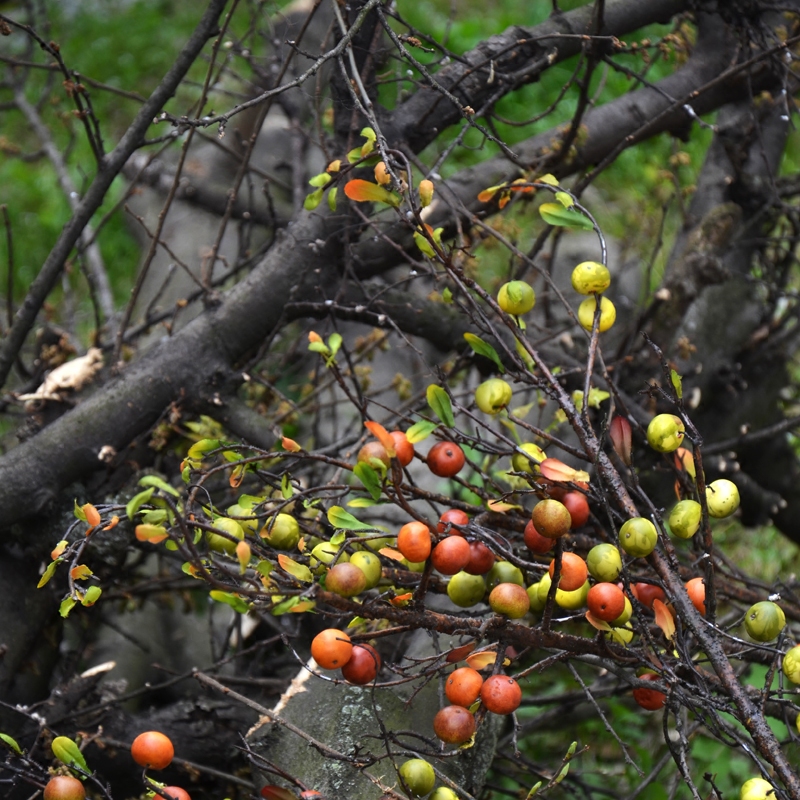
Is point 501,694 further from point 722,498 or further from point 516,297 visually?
point 516,297

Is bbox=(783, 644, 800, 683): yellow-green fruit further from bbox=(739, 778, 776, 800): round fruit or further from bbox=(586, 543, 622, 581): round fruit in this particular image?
bbox=(586, 543, 622, 581): round fruit

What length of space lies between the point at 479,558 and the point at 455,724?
24 cm

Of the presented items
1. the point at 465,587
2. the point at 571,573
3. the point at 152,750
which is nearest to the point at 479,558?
the point at 465,587

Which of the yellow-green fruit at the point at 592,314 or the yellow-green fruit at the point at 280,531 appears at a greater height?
the yellow-green fruit at the point at 592,314

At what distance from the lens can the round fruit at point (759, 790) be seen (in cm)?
103

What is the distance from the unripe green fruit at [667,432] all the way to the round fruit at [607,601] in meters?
0.23

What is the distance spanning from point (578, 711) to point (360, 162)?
1616mm

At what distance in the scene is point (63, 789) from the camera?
1.17 meters

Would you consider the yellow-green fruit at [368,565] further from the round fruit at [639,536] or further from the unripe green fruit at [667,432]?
the unripe green fruit at [667,432]

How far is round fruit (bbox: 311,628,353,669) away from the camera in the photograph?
1.07 metres

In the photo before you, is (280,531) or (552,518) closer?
(552,518)

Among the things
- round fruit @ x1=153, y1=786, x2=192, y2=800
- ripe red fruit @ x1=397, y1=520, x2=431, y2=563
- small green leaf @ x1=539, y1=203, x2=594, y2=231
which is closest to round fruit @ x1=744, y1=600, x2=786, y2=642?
ripe red fruit @ x1=397, y1=520, x2=431, y2=563

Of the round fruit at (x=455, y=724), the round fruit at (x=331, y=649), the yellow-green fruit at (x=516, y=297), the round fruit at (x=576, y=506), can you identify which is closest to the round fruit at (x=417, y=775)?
the round fruit at (x=455, y=724)

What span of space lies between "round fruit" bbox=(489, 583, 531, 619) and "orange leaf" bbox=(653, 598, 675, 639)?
0.19 metres
